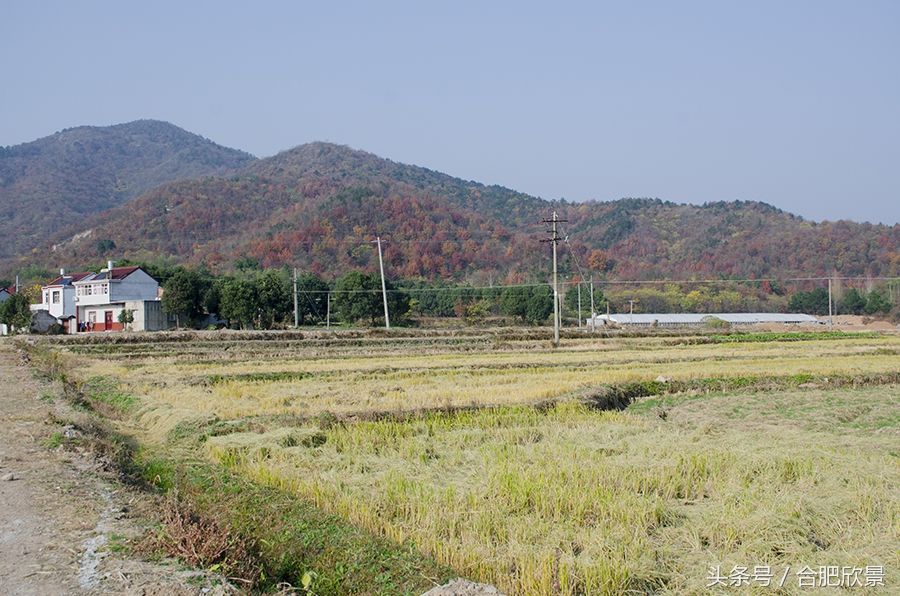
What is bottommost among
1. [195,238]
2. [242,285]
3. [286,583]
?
[286,583]

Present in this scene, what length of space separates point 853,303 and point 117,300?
73553mm

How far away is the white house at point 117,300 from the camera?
2180 inches

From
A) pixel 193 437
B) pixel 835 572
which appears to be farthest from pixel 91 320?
pixel 835 572

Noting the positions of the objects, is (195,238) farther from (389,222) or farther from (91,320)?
(91,320)

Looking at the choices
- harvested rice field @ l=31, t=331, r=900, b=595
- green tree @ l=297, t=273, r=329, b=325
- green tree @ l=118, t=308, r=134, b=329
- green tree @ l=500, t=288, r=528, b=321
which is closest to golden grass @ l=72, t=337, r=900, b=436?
harvested rice field @ l=31, t=331, r=900, b=595

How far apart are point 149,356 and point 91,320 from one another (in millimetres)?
29427

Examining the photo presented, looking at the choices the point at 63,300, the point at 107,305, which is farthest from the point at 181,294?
the point at 63,300

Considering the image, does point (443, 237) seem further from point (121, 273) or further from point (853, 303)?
point (121, 273)

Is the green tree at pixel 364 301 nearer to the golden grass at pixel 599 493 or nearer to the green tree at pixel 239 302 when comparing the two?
the green tree at pixel 239 302

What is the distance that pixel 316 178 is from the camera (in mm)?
161875

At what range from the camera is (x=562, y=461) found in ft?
30.9

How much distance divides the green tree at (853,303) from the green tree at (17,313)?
79179mm

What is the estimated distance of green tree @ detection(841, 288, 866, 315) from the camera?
271ft

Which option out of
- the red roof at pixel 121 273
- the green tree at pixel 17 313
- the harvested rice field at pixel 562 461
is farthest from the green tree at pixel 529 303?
the harvested rice field at pixel 562 461
